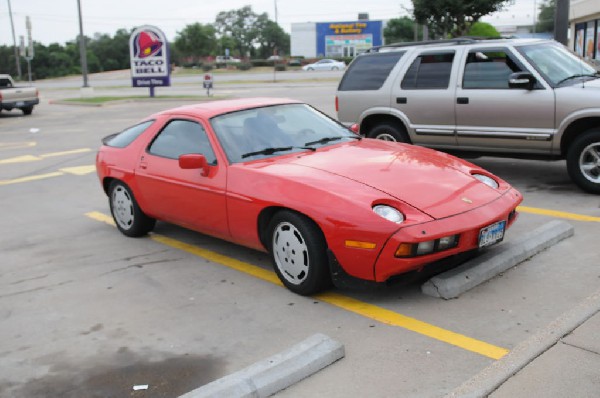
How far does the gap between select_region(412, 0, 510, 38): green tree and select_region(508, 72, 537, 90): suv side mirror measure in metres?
16.4

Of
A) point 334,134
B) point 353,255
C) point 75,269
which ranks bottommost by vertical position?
point 75,269

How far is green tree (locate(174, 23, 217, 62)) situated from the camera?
87000 mm

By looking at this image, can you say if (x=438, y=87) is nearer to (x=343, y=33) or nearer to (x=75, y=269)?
(x=75, y=269)

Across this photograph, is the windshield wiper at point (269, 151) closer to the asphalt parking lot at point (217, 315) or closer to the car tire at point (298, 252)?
the car tire at point (298, 252)

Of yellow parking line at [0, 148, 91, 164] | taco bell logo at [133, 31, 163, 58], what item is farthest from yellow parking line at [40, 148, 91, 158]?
taco bell logo at [133, 31, 163, 58]

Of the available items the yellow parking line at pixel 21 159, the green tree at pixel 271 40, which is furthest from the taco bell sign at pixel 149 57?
the green tree at pixel 271 40

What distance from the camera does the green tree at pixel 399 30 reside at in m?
92.8

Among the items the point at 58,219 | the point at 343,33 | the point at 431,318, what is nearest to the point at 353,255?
the point at 431,318

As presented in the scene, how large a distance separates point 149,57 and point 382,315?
26920mm

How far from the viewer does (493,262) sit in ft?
16.3

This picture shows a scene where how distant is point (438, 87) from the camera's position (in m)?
8.55

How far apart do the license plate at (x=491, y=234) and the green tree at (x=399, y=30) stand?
90.9 m

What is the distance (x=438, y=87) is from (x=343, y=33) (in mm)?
100326

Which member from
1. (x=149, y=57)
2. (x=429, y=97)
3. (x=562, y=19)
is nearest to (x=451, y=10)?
(x=562, y=19)
